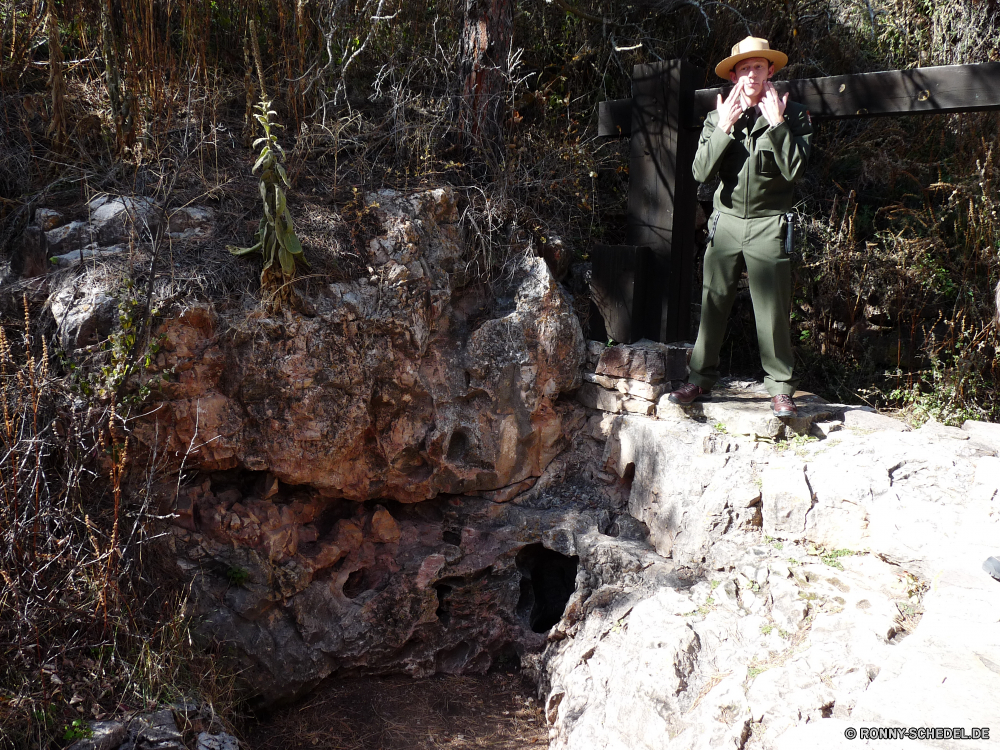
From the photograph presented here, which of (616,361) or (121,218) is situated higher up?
(121,218)

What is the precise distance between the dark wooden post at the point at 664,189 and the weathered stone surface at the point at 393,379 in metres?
0.61

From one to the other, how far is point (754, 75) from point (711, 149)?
0.41 metres

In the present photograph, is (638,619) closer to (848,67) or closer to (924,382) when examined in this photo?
(924,382)

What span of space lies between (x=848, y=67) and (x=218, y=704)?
6040 millimetres

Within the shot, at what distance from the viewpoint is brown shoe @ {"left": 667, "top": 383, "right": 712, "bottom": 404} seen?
4.33 meters

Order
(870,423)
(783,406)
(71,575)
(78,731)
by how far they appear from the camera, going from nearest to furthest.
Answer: (78,731) → (71,575) → (783,406) → (870,423)

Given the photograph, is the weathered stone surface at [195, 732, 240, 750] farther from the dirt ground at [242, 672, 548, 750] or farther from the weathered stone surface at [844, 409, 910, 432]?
the weathered stone surface at [844, 409, 910, 432]

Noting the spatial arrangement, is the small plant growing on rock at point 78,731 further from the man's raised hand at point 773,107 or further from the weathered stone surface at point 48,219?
the man's raised hand at point 773,107

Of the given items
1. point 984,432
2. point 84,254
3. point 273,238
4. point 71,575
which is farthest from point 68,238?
point 984,432

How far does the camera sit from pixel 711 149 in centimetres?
399

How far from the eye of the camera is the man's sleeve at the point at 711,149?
393cm

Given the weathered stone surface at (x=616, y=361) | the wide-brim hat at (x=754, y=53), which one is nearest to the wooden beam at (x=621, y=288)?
the weathered stone surface at (x=616, y=361)

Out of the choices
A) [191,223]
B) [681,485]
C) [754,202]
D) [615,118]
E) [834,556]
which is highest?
[615,118]

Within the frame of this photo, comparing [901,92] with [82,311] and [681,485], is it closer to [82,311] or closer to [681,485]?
[681,485]
